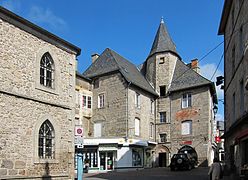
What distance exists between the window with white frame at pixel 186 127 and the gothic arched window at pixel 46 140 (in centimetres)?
2237

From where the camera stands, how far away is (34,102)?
50.0 feet

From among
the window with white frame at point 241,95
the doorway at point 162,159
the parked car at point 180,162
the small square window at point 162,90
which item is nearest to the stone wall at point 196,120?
the doorway at point 162,159

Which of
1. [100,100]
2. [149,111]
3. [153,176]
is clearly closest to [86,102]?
[100,100]

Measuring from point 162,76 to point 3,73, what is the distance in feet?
87.6

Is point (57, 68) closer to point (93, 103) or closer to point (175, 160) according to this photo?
point (175, 160)

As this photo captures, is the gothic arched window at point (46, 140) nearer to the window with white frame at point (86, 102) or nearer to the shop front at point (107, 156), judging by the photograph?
the shop front at point (107, 156)

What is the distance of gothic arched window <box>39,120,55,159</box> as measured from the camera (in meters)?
15.6

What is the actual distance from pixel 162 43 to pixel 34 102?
88.8ft

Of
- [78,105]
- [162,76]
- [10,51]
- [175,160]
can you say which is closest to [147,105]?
[162,76]

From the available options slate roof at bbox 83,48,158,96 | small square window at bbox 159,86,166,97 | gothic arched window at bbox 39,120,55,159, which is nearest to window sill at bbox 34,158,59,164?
gothic arched window at bbox 39,120,55,159

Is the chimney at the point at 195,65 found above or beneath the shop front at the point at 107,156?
above

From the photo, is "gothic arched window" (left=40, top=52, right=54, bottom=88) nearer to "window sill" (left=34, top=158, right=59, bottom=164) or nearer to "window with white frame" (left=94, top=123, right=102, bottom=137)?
"window sill" (left=34, top=158, right=59, bottom=164)

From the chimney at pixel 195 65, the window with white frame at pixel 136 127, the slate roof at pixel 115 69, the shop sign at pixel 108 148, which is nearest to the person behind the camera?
the shop sign at pixel 108 148

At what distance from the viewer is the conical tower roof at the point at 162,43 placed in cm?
3953
